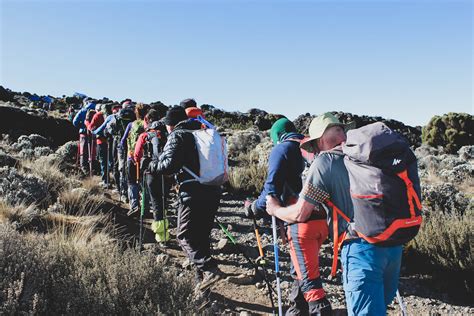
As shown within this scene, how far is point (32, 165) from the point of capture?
9.55 metres

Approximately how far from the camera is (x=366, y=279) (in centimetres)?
256

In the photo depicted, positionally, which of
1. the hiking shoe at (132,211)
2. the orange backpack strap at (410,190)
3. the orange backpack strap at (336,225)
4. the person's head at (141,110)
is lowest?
the hiking shoe at (132,211)

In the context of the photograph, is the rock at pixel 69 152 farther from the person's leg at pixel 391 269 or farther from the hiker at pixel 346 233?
the person's leg at pixel 391 269

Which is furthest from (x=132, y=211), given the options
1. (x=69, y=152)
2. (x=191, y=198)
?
(x=69, y=152)

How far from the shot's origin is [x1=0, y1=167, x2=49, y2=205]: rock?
21.0ft

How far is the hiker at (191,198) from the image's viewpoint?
447 cm

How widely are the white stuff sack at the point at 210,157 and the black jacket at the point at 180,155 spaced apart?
89 millimetres

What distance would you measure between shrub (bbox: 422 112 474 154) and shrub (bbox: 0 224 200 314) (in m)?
26.1

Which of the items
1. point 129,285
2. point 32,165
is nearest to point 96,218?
point 129,285

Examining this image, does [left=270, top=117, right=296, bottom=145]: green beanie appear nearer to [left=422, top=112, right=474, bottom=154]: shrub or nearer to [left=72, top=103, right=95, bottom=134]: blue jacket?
[left=72, top=103, right=95, bottom=134]: blue jacket

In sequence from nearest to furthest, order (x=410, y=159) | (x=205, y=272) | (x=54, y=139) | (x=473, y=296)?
(x=410, y=159)
(x=205, y=272)
(x=473, y=296)
(x=54, y=139)

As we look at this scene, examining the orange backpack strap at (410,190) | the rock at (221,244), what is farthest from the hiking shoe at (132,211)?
the orange backpack strap at (410,190)

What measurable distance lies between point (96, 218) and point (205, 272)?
2605 millimetres

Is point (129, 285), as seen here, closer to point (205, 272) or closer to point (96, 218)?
point (205, 272)
